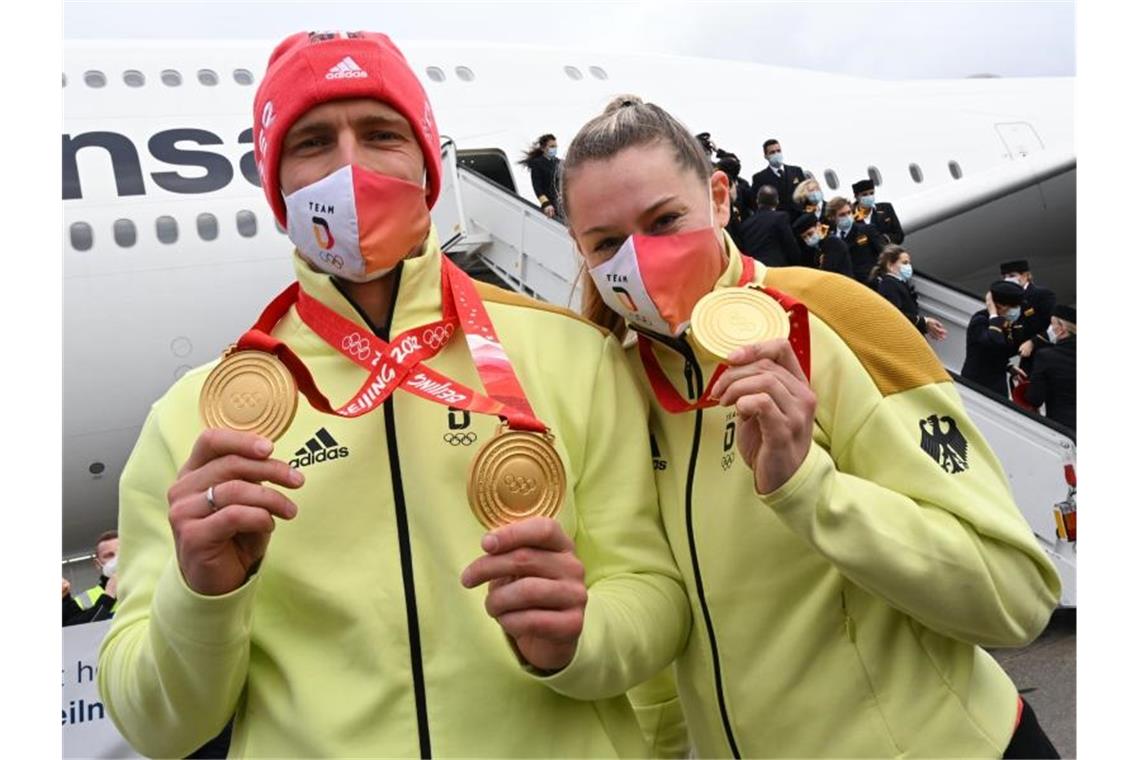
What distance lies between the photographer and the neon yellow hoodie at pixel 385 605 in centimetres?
176

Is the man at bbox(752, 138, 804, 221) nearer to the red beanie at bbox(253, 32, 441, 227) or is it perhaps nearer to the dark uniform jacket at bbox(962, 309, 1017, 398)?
the dark uniform jacket at bbox(962, 309, 1017, 398)

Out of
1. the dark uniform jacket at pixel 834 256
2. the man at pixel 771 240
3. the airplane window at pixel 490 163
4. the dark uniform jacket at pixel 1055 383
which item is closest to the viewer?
the dark uniform jacket at pixel 1055 383

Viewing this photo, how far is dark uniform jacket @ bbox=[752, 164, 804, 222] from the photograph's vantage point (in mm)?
9891

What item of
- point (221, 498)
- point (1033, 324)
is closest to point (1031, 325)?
point (1033, 324)

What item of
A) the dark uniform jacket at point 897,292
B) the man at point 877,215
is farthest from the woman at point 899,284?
the man at point 877,215

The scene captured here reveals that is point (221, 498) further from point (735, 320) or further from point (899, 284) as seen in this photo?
point (899, 284)

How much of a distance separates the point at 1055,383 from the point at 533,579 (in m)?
6.52

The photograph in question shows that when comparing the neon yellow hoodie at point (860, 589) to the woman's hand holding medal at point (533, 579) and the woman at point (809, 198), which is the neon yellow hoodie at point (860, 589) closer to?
the woman's hand holding medal at point (533, 579)

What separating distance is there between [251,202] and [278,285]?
29.9 inches

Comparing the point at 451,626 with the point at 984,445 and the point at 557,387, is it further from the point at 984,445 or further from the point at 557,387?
the point at 984,445

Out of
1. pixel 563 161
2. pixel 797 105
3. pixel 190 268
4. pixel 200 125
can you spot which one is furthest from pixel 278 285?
pixel 563 161

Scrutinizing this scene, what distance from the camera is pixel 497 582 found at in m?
1.60

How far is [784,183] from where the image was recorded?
398 inches

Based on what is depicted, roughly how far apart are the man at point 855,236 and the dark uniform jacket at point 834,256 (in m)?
0.63
